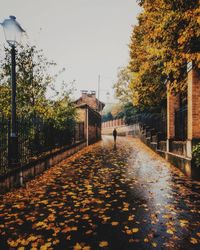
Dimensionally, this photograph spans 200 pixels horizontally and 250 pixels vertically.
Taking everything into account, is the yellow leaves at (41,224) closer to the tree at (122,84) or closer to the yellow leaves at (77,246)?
the yellow leaves at (77,246)

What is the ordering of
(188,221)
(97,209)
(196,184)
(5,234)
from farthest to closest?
(196,184), (97,209), (188,221), (5,234)

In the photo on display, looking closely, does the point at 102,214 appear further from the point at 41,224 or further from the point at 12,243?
the point at 12,243

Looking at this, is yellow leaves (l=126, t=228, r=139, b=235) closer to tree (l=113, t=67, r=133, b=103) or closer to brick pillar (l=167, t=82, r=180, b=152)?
brick pillar (l=167, t=82, r=180, b=152)

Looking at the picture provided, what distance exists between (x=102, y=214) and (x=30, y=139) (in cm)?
559

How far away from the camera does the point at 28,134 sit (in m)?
9.27

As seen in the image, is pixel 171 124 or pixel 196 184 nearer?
pixel 196 184

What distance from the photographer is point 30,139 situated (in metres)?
9.72

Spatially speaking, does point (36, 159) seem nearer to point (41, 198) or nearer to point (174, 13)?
point (41, 198)

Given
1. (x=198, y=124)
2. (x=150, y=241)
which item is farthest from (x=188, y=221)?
(x=198, y=124)

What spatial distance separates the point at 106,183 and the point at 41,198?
234cm

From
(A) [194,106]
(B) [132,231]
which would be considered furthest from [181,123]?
(B) [132,231]

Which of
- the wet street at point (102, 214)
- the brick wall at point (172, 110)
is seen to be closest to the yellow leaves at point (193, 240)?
the wet street at point (102, 214)

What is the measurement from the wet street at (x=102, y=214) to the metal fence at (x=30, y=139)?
106cm

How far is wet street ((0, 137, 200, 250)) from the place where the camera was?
3.87 meters
